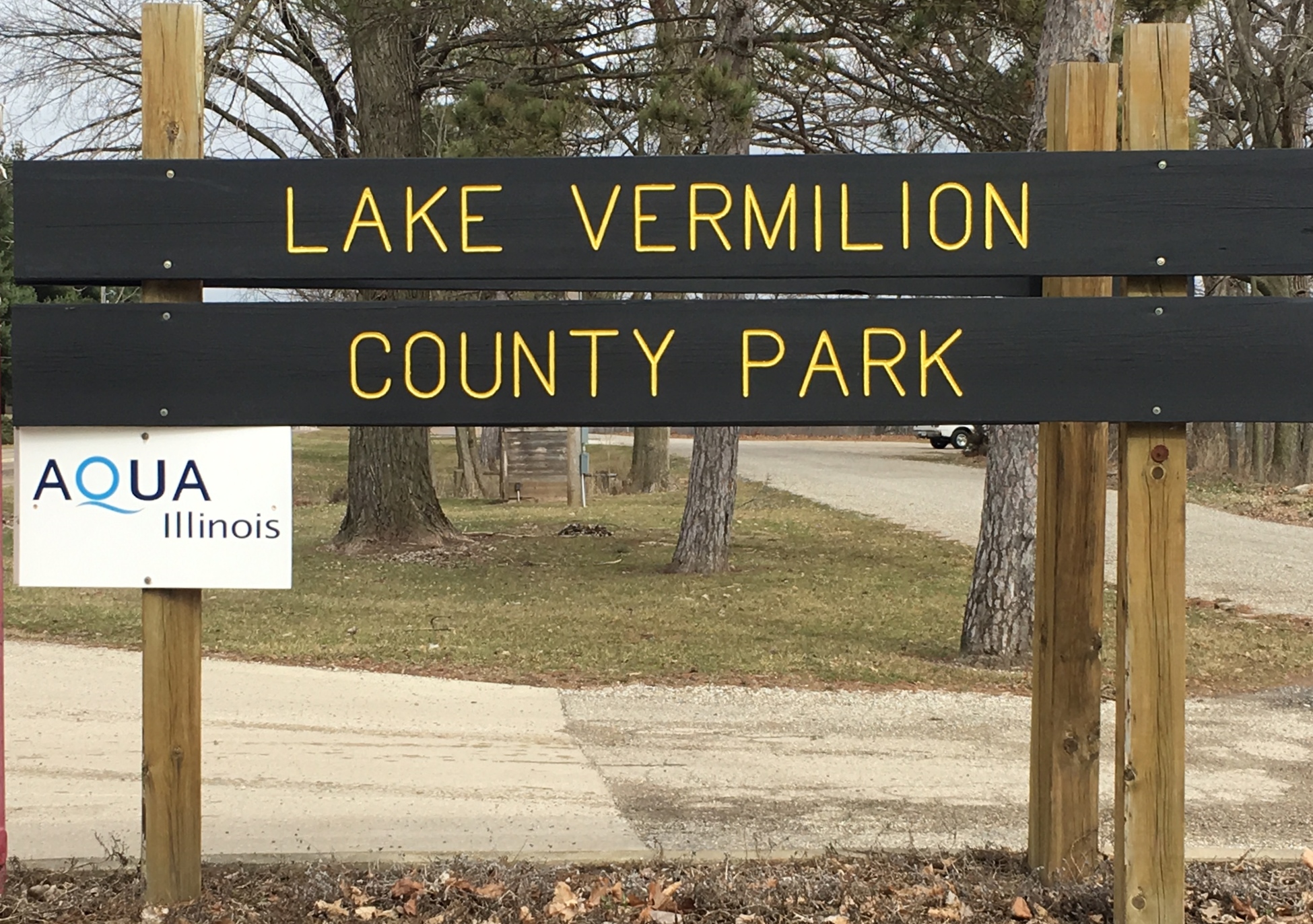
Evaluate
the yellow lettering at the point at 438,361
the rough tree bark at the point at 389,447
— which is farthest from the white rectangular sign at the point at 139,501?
the rough tree bark at the point at 389,447

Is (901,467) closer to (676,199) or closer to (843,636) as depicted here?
(843,636)

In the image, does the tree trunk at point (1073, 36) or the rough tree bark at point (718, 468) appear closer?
the tree trunk at point (1073, 36)

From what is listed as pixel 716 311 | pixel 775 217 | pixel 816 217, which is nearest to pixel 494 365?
pixel 716 311

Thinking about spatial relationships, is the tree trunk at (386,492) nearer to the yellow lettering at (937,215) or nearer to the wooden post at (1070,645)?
the wooden post at (1070,645)

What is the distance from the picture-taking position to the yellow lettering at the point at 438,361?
A: 12.4 ft

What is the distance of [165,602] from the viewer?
12.7 feet

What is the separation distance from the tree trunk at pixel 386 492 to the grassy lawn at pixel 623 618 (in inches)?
20.0

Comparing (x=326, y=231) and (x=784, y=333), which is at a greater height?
(x=326, y=231)

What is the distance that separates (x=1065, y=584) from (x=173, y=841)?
269 cm

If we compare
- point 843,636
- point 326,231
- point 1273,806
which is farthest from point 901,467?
point 326,231

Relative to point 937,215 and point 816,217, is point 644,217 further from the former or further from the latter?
point 937,215

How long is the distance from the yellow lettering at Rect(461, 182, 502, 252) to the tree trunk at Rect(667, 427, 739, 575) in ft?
31.3

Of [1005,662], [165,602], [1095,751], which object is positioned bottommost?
[1005,662]

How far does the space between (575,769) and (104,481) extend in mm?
2609
